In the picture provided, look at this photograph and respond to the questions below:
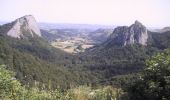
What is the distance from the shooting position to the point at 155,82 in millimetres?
18469

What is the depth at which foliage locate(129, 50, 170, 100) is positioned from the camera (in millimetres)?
18062

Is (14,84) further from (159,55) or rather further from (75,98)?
(159,55)

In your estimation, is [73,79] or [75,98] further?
[73,79]

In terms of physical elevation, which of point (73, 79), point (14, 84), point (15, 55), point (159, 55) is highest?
point (159, 55)

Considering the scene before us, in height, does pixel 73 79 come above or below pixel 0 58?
below

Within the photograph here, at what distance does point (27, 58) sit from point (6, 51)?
41.7 feet

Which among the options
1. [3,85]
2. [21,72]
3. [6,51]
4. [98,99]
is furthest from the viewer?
[6,51]

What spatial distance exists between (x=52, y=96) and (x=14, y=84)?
9.94 feet

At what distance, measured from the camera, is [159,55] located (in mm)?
19328

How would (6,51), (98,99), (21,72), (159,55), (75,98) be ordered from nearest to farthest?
(159,55) < (75,98) < (98,99) < (21,72) < (6,51)

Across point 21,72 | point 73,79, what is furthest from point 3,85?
point 73,79

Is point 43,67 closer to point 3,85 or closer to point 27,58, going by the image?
point 27,58

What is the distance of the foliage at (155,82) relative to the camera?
59.3 ft

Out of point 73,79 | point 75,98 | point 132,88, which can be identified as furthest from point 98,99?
point 73,79
